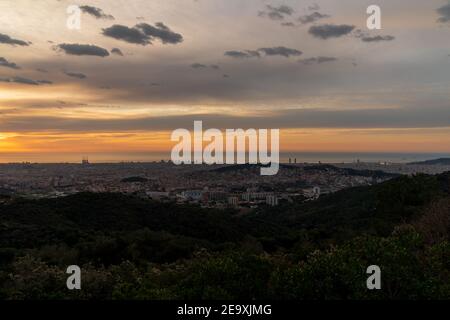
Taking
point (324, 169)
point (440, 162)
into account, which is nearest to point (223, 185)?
point (324, 169)

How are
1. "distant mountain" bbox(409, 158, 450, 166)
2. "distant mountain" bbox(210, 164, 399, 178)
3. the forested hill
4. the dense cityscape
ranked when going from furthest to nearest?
"distant mountain" bbox(409, 158, 450, 166) < "distant mountain" bbox(210, 164, 399, 178) < the dense cityscape < the forested hill

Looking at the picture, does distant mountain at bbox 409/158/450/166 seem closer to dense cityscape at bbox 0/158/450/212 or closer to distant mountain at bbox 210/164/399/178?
dense cityscape at bbox 0/158/450/212

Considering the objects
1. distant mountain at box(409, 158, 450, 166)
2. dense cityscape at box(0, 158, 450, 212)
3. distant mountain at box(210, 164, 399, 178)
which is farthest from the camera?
distant mountain at box(409, 158, 450, 166)

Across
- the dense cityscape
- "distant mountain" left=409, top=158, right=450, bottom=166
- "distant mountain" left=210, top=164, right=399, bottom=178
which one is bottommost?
the dense cityscape

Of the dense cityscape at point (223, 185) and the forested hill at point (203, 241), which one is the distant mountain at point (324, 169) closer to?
the dense cityscape at point (223, 185)

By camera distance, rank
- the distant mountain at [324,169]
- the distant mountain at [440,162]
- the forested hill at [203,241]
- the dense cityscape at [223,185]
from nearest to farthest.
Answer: the forested hill at [203,241] → the dense cityscape at [223,185] → the distant mountain at [324,169] → the distant mountain at [440,162]

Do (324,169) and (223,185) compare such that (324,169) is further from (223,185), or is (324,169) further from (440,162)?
(440,162)

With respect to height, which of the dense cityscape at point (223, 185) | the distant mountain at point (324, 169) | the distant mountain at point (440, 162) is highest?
the distant mountain at point (440, 162)

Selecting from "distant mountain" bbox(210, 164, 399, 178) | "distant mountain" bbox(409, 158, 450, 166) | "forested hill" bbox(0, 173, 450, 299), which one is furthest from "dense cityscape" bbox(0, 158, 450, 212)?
"forested hill" bbox(0, 173, 450, 299)

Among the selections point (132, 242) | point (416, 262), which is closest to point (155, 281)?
point (416, 262)

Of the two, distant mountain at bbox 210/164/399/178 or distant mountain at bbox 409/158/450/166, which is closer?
distant mountain at bbox 210/164/399/178

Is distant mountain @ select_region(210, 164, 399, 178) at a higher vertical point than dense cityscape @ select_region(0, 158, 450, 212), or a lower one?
higher

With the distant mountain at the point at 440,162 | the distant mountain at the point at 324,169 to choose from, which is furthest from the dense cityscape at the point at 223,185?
the distant mountain at the point at 440,162
